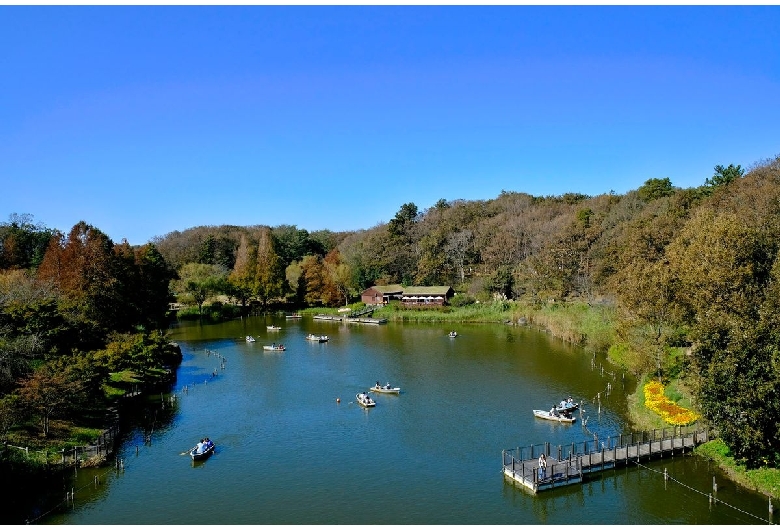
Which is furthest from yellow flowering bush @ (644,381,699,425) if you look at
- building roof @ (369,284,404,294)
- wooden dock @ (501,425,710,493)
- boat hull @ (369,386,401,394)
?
building roof @ (369,284,404,294)

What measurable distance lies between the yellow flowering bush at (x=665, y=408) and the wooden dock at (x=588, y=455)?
0.43 metres

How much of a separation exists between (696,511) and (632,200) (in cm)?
5838

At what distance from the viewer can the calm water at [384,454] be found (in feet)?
72.1

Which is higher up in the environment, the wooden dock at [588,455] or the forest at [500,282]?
the forest at [500,282]

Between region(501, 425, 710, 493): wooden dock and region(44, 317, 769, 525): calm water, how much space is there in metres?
0.45

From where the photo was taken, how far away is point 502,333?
61625 millimetres

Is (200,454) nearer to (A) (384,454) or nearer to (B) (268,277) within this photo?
(A) (384,454)

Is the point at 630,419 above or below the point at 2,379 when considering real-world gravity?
below

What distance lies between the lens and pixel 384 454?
2794 cm

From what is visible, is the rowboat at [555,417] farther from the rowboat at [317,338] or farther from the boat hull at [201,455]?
the rowboat at [317,338]

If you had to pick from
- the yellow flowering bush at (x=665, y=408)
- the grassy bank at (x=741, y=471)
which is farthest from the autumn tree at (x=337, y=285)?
the grassy bank at (x=741, y=471)

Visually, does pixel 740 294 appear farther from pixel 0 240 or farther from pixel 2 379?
pixel 0 240

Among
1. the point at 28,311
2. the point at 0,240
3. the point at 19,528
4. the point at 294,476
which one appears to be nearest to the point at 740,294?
the point at 294,476

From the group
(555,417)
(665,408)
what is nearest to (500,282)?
(555,417)
